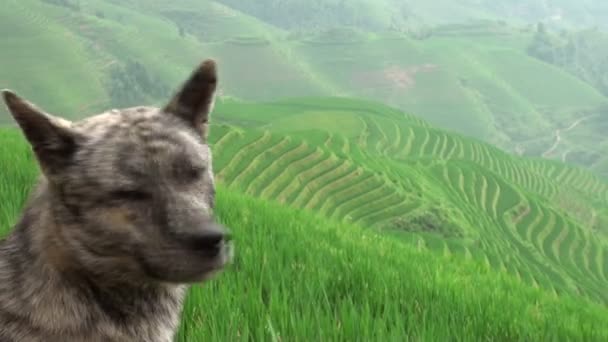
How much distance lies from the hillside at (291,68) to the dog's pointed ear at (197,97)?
65.5 m

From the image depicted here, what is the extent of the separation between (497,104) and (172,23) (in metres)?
56.6

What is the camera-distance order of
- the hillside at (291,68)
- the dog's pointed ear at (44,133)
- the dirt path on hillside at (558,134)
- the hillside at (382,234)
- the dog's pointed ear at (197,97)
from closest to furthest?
the dog's pointed ear at (44,133)
the dog's pointed ear at (197,97)
the hillside at (382,234)
the hillside at (291,68)
the dirt path on hillside at (558,134)

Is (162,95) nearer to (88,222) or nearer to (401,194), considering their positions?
(401,194)

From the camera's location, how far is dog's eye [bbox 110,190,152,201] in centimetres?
182

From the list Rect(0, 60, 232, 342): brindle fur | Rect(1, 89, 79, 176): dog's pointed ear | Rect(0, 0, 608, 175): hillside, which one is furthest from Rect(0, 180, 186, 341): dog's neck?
Rect(0, 0, 608, 175): hillside

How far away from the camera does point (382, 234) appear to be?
881 cm

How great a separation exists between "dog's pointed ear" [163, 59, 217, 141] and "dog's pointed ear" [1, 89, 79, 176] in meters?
0.31

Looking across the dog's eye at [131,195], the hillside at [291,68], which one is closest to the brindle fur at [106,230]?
the dog's eye at [131,195]

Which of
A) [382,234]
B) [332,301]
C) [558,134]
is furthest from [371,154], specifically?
[558,134]

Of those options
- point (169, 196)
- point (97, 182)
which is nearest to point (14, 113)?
point (97, 182)

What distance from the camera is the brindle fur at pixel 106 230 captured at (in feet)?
5.98

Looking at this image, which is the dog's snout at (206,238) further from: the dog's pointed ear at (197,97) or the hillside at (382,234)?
the hillside at (382,234)

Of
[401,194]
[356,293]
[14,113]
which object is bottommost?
[401,194]

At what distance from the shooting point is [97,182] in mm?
1833
